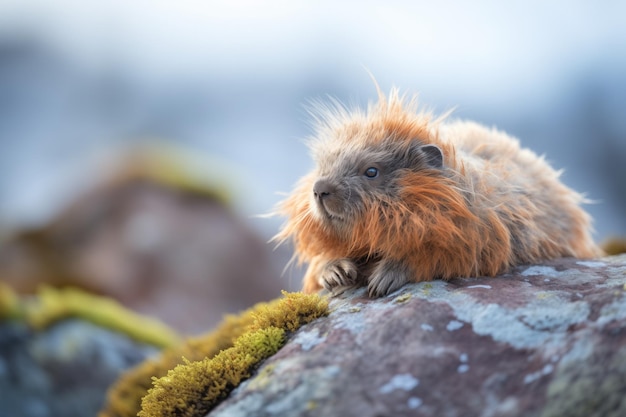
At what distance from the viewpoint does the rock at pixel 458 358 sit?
13.5 feet

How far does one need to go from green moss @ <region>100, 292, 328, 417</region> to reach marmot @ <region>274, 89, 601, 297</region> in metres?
0.71

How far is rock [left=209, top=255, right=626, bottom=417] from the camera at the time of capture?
4125 mm

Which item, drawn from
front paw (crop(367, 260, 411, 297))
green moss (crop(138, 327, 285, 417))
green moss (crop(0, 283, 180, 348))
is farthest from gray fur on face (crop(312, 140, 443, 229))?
green moss (crop(0, 283, 180, 348))

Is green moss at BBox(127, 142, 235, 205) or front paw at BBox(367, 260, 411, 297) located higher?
green moss at BBox(127, 142, 235, 205)

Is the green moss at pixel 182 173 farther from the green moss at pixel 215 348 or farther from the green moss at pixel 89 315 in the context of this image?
the green moss at pixel 215 348

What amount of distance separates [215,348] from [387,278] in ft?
8.59

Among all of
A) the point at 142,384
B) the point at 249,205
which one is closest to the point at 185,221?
the point at 249,205

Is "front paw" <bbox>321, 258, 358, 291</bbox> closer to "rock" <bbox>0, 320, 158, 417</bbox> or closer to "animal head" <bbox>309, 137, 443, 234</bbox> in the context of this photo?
"animal head" <bbox>309, 137, 443, 234</bbox>

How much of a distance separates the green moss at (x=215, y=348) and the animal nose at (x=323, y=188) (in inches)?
41.4

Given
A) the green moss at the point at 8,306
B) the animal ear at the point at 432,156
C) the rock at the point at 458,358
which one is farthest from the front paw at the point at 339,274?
the green moss at the point at 8,306

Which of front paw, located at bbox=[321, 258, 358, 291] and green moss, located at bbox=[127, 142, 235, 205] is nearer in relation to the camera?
front paw, located at bbox=[321, 258, 358, 291]

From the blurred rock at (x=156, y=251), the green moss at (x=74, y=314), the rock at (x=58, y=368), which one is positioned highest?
the blurred rock at (x=156, y=251)

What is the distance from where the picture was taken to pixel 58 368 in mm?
10031

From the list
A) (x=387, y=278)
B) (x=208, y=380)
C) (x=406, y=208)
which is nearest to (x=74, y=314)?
(x=208, y=380)
